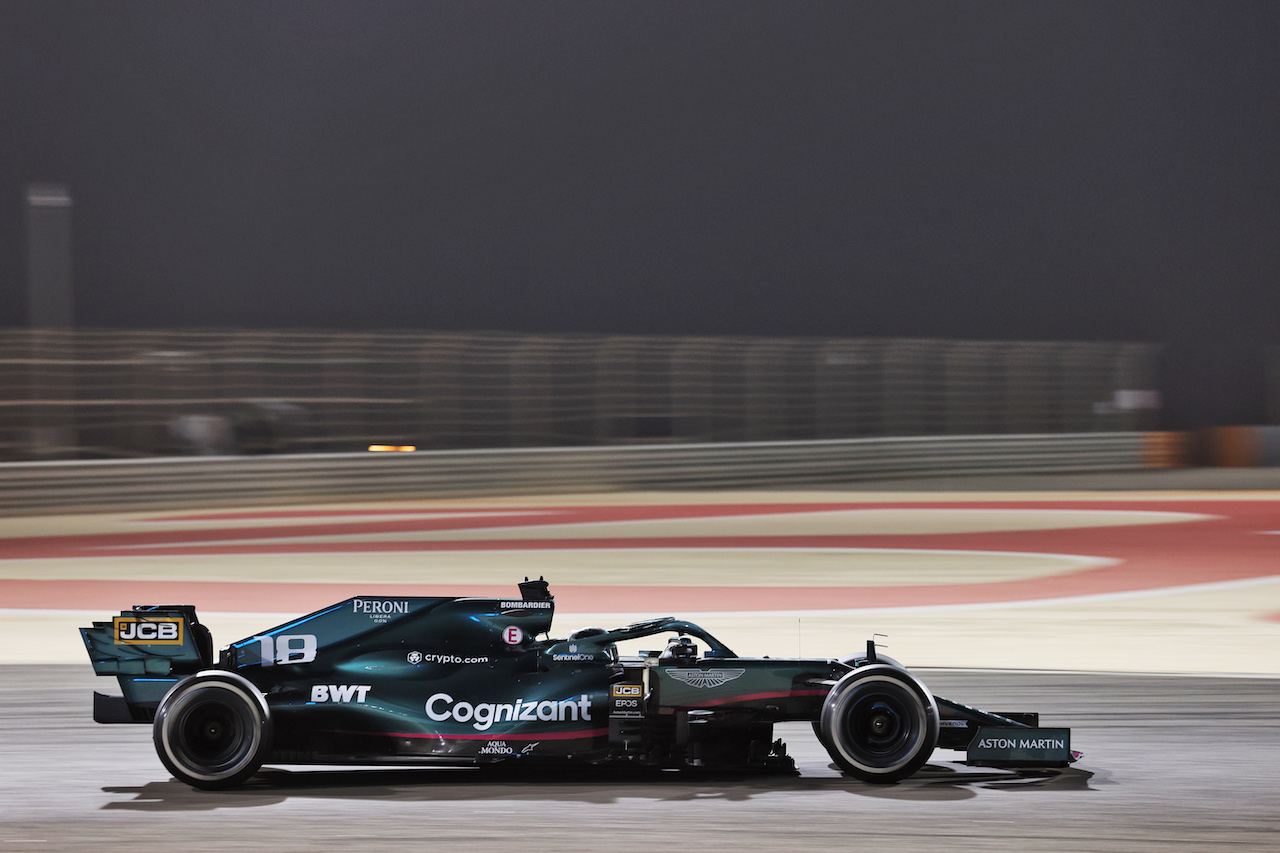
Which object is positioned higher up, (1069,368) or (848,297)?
(848,297)

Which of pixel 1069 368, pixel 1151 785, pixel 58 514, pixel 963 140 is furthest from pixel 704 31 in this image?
pixel 1151 785

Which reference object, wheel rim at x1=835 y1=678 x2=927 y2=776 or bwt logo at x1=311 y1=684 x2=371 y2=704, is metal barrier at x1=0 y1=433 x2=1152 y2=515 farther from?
wheel rim at x1=835 y1=678 x2=927 y2=776

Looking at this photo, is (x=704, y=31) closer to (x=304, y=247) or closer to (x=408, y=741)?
(x=304, y=247)

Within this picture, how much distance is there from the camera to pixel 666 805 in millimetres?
4812

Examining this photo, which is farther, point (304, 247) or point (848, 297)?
point (848, 297)

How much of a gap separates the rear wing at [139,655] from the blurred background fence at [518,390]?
14115 mm

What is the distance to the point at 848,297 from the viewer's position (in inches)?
1296

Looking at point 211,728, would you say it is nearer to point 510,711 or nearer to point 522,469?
point 510,711

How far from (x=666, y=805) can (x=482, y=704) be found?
0.74 meters

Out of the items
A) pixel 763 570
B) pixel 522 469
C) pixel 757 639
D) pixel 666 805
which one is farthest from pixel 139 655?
pixel 522 469

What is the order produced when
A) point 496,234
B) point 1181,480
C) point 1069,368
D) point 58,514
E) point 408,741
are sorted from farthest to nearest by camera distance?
point 496,234
point 1069,368
point 1181,480
point 58,514
point 408,741

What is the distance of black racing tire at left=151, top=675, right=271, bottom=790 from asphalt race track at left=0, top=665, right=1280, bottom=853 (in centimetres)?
9

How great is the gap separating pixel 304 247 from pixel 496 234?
4.09 meters

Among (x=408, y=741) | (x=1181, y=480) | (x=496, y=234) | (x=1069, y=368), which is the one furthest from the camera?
(x=496, y=234)
